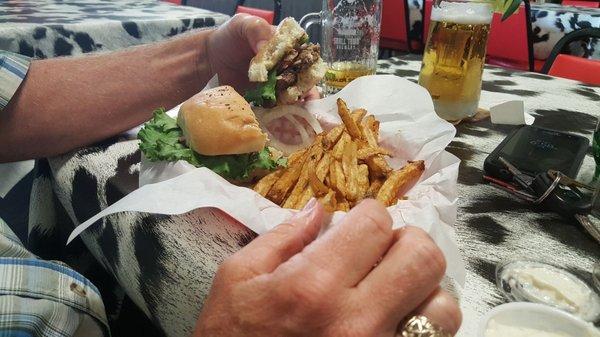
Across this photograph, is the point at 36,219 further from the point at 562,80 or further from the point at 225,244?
the point at 562,80

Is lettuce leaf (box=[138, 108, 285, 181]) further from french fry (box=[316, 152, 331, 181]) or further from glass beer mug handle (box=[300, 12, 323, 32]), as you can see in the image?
glass beer mug handle (box=[300, 12, 323, 32])

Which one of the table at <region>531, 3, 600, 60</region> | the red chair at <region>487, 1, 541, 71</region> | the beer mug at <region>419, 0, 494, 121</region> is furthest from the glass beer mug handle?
the table at <region>531, 3, 600, 60</region>

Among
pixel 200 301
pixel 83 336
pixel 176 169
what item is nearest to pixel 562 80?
pixel 176 169

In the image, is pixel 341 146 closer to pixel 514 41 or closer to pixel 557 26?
pixel 514 41

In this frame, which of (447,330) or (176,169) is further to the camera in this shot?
(176,169)

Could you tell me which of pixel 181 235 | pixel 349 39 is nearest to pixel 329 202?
pixel 181 235

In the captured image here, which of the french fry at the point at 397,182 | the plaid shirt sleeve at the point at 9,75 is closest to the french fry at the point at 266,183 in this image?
the french fry at the point at 397,182
